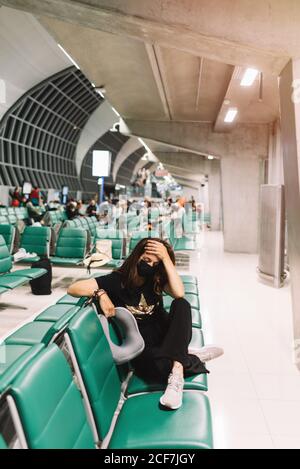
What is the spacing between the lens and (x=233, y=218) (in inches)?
476

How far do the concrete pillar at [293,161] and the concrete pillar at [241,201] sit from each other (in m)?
8.25

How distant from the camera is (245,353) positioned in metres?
3.98

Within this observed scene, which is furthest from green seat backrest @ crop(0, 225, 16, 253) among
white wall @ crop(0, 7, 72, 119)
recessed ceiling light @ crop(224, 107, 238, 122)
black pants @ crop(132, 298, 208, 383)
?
white wall @ crop(0, 7, 72, 119)

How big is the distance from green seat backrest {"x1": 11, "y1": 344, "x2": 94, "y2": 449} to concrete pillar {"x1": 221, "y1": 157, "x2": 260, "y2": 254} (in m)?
11.1

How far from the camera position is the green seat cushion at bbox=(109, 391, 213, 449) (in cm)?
166

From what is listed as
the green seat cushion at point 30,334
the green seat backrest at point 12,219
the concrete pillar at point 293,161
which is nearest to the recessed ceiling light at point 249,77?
the concrete pillar at point 293,161

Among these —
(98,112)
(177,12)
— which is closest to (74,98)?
(98,112)

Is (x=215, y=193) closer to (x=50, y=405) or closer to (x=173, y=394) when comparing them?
(x=173, y=394)

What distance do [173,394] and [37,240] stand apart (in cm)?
531

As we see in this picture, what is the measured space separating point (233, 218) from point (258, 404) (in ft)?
31.2

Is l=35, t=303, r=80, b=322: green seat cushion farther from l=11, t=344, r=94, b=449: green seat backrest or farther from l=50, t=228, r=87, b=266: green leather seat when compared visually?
l=50, t=228, r=87, b=266: green leather seat

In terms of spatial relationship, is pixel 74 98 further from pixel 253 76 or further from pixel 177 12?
pixel 177 12

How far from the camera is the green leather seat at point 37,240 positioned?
673cm
